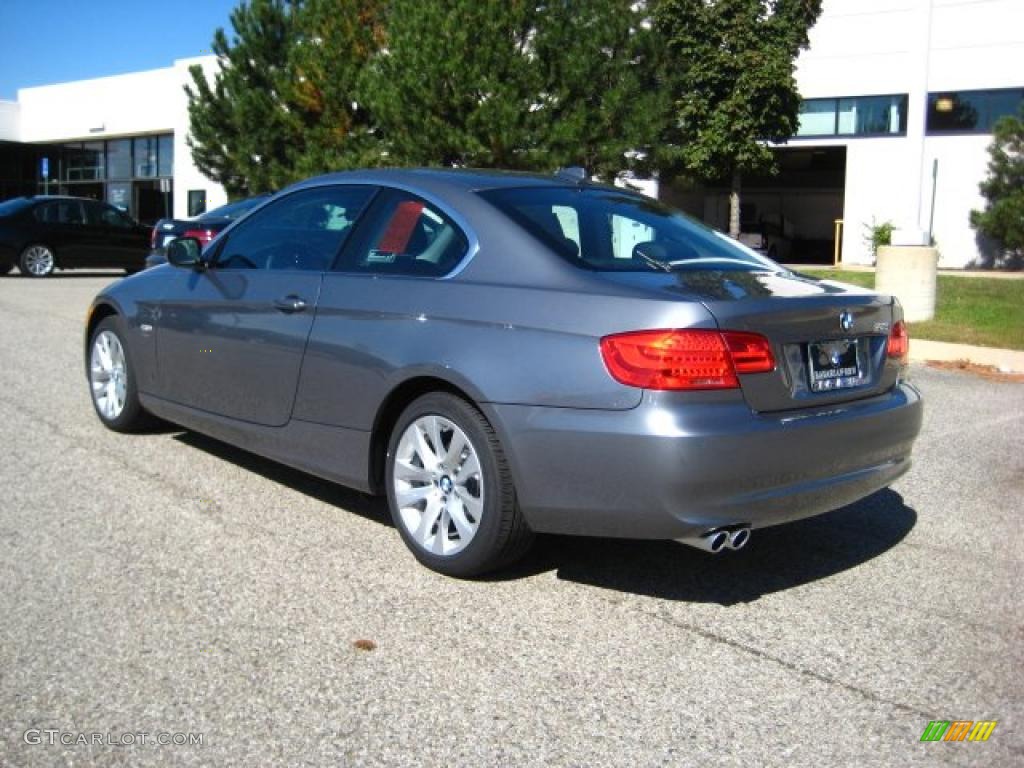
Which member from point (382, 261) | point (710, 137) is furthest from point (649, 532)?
point (710, 137)

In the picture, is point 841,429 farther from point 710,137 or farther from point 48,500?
point 710,137

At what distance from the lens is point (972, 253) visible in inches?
1121

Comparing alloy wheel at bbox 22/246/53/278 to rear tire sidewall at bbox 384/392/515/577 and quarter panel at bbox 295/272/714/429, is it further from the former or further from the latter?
rear tire sidewall at bbox 384/392/515/577

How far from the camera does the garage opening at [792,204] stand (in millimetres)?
34594

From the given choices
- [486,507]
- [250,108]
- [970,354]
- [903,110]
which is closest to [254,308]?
[486,507]

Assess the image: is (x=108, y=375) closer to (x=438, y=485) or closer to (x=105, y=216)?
(x=438, y=485)

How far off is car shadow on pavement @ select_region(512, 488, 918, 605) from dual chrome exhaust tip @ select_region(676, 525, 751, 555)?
416 mm

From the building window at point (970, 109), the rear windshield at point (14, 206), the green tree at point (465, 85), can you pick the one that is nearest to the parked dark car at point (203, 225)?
the green tree at point (465, 85)

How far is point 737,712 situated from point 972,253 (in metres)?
28.1

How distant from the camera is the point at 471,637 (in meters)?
3.67

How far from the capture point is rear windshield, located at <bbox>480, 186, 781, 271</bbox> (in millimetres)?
4223

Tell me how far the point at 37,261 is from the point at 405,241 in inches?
739

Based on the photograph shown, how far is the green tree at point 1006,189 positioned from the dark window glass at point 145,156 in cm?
3006

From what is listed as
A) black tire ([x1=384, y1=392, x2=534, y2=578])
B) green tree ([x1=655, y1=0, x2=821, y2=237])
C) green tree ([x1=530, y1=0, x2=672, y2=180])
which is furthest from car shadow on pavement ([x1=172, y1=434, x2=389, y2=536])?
green tree ([x1=655, y1=0, x2=821, y2=237])
